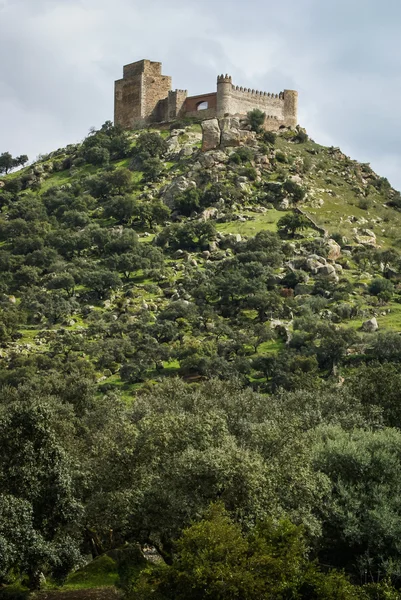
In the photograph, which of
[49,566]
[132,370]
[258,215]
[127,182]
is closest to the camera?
[49,566]

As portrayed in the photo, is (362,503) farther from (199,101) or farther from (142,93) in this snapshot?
(142,93)

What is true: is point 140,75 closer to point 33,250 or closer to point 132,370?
point 33,250

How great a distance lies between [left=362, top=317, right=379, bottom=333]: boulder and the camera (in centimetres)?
8750

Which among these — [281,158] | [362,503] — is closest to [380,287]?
[281,158]

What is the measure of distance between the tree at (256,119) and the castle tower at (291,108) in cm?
765

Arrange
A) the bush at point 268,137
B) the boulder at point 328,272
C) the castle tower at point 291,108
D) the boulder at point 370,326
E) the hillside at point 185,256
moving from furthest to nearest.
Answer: the castle tower at point 291,108 < the bush at point 268,137 < the boulder at point 328,272 < the boulder at point 370,326 < the hillside at point 185,256

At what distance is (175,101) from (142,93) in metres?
4.69

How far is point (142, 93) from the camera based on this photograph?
13625 centimetres

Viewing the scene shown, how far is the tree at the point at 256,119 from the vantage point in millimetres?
130500

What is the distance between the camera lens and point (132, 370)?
8000 cm

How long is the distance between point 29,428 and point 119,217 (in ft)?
281

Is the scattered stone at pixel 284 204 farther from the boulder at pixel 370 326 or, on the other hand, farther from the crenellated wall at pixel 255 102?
the boulder at pixel 370 326

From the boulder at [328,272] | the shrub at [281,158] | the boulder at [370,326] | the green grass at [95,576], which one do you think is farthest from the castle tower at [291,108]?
the green grass at [95,576]

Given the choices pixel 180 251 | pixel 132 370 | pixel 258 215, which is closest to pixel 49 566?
pixel 132 370
